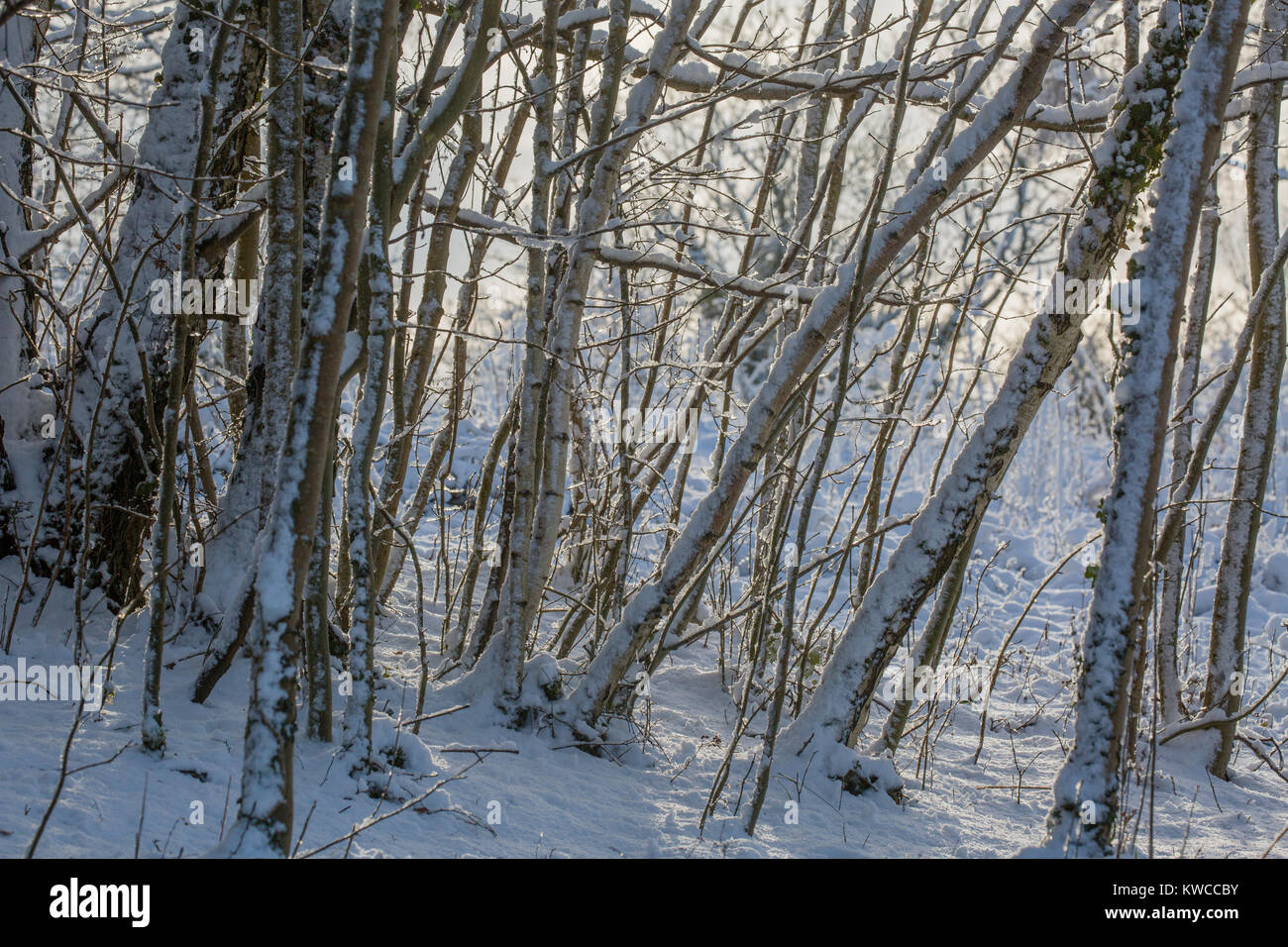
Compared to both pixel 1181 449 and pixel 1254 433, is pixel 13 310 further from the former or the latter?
pixel 1254 433

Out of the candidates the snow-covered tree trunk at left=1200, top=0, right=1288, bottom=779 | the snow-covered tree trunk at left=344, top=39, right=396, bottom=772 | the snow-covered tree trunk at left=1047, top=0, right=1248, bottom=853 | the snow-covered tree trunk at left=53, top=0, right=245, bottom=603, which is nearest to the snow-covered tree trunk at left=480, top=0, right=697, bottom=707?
the snow-covered tree trunk at left=344, top=39, right=396, bottom=772

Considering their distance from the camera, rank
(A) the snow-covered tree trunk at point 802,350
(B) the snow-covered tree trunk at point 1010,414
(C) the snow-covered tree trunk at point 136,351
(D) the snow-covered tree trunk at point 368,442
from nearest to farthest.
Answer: (D) the snow-covered tree trunk at point 368,442 → (B) the snow-covered tree trunk at point 1010,414 → (A) the snow-covered tree trunk at point 802,350 → (C) the snow-covered tree trunk at point 136,351

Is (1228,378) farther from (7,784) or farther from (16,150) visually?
(16,150)

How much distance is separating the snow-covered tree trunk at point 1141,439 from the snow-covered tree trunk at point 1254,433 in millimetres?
3109

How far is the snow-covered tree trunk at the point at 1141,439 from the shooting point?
222 cm

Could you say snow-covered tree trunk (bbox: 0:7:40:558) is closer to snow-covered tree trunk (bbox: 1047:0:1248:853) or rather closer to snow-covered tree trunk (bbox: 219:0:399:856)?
snow-covered tree trunk (bbox: 219:0:399:856)

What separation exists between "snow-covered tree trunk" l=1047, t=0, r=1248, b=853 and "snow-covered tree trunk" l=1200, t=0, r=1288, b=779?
3109 millimetres

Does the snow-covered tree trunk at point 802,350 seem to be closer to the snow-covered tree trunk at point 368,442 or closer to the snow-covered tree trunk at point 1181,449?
the snow-covered tree trunk at point 368,442

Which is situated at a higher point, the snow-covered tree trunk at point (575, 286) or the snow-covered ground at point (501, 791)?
the snow-covered tree trunk at point (575, 286)

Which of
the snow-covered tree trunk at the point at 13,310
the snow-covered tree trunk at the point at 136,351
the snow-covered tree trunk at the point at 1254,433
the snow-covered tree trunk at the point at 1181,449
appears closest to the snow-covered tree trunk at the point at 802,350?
the snow-covered tree trunk at the point at 136,351

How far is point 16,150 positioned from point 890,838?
4382mm

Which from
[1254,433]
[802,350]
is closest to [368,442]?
[802,350]
